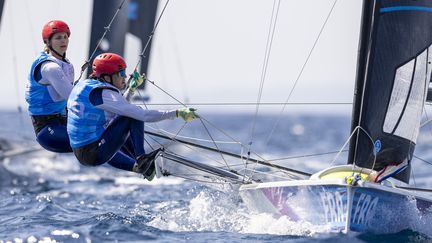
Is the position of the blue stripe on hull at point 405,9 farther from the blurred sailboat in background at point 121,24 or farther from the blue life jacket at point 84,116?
the blurred sailboat in background at point 121,24

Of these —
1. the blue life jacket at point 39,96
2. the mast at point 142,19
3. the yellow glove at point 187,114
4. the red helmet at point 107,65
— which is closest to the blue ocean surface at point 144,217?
the yellow glove at point 187,114

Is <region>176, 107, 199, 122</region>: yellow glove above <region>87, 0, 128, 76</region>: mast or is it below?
below

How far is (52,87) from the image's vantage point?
6.54 meters

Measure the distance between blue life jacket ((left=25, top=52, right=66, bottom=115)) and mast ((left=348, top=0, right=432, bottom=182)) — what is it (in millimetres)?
2329

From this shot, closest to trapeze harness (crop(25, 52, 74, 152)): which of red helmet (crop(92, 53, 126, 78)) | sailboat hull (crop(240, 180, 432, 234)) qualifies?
red helmet (crop(92, 53, 126, 78))

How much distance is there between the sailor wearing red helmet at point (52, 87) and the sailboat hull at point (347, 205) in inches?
66.6

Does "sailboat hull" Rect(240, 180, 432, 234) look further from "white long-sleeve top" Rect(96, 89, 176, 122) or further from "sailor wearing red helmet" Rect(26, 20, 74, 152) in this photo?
"sailor wearing red helmet" Rect(26, 20, 74, 152)

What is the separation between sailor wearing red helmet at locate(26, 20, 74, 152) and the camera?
640 centimetres

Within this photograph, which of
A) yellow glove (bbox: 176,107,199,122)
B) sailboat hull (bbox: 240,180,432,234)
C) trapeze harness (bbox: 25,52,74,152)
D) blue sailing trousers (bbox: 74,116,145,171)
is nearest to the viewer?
sailboat hull (bbox: 240,180,432,234)

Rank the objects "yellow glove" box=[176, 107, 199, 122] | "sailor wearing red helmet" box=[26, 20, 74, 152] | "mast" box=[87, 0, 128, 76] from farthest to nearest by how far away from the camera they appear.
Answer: "mast" box=[87, 0, 128, 76]
"sailor wearing red helmet" box=[26, 20, 74, 152]
"yellow glove" box=[176, 107, 199, 122]

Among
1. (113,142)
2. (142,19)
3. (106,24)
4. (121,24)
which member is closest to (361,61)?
(113,142)

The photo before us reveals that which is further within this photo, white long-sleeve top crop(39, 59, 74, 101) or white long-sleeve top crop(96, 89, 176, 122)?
white long-sleeve top crop(39, 59, 74, 101)

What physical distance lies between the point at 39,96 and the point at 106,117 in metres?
0.76

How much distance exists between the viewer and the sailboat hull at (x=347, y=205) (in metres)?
5.75
